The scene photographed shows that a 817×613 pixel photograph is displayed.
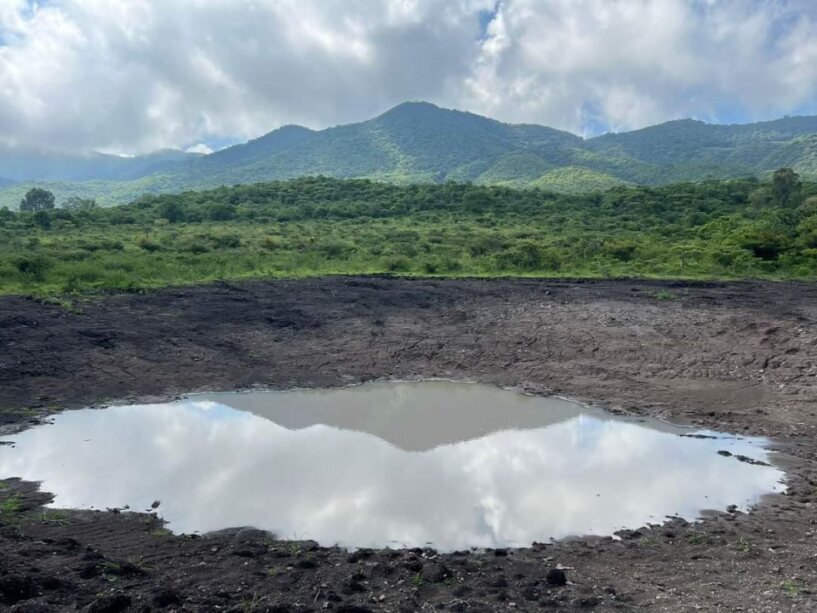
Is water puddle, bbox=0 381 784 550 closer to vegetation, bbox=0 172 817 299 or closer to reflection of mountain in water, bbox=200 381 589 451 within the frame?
reflection of mountain in water, bbox=200 381 589 451

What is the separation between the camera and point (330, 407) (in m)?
13.1

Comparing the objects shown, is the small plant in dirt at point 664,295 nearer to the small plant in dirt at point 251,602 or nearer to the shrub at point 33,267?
the small plant in dirt at point 251,602

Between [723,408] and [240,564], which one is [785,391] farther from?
[240,564]

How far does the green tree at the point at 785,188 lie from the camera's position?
48531 mm

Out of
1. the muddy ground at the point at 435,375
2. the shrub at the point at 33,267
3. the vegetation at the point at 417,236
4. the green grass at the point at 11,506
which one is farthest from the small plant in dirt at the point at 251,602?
the shrub at the point at 33,267

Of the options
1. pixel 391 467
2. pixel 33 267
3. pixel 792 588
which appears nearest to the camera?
pixel 792 588

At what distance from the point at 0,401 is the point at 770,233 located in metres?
31.4

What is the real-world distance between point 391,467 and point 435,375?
5583mm

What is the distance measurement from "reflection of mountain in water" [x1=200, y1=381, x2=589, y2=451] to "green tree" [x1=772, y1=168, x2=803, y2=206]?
43854mm

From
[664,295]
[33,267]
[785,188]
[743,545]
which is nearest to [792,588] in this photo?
[743,545]

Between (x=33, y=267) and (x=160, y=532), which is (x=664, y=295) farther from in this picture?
(x=33, y=267)

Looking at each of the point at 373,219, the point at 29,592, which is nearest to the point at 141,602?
the point at 29,592

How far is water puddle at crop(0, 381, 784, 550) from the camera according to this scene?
7.89m

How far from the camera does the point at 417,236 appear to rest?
130 ft
